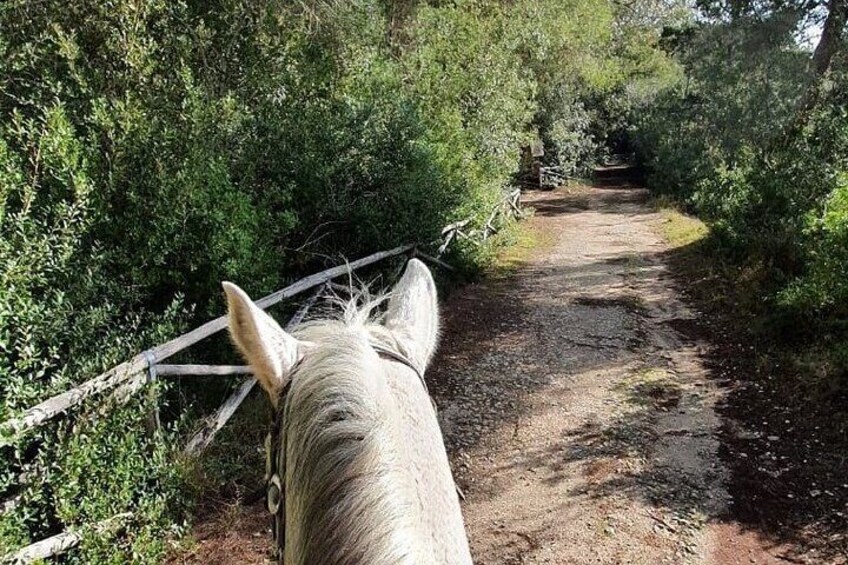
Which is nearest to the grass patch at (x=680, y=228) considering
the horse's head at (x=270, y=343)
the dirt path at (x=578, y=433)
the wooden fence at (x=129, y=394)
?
the dirt path at (x=578, y=433)

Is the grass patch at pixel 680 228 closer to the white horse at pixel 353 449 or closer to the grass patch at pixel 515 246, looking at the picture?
the grass patch at pixel 515 246

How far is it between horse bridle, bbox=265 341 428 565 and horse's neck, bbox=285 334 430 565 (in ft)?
0.22

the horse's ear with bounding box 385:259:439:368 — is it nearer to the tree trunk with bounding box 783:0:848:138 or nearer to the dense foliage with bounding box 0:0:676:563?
the dense foliage with bounding box 0:0:676:563

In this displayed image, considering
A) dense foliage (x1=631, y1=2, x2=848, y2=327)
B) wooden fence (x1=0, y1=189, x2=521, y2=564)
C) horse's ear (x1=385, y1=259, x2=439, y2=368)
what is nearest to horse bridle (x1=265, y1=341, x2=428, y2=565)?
horse's ear (x1=385, y1=259, x2=439, y2=368)

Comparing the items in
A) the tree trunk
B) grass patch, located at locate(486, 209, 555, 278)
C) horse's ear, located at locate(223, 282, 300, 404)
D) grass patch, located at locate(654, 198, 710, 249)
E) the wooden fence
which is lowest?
grass patch, located at locate(654, 198, 710, 249)

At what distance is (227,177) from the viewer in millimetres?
5145

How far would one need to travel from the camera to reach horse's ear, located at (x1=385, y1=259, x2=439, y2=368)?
170 cm

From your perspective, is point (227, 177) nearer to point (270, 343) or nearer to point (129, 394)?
point (129, 394)

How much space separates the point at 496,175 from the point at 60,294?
966 centimetres

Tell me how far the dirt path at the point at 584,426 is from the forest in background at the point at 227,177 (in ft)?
4.74

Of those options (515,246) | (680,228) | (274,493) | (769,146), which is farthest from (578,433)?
(680,228)

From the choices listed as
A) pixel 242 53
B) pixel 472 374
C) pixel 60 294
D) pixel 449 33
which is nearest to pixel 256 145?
pixel 242 53

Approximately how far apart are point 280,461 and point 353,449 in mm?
350

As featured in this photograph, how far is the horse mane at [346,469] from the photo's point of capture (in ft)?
3.22
